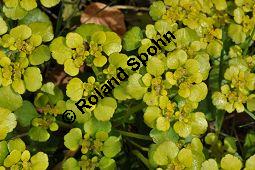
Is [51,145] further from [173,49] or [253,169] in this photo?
[253,169]

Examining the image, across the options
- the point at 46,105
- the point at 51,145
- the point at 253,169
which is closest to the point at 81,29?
the point at 46,105

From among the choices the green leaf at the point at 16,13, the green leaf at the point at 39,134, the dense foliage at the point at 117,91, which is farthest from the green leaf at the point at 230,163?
the green leaf at the point at 16,13

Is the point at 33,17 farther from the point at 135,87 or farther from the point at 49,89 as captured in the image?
the point at 135,87

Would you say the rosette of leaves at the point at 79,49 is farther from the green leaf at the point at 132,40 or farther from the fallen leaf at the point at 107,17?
the fallen leaf at the point at 107,17

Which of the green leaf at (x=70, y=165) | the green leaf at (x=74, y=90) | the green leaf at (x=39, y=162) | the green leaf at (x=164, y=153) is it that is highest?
the green leaf at (x=74, y=90)

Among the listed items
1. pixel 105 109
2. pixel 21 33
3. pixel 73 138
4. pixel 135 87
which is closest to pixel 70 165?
pixel 73 138

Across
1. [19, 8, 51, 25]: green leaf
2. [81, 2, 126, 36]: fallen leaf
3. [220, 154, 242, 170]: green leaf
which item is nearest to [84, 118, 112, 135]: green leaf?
[220, 154, 242, 170]: green leaf

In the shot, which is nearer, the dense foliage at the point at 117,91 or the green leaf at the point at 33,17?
the dense foliage at the point at 117,91
